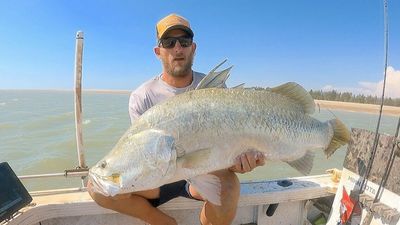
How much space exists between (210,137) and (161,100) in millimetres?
1020

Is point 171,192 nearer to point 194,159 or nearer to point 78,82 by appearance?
point 194,159

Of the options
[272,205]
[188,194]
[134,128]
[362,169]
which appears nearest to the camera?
[134,128]

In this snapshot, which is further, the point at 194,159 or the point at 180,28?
the point at 180,28

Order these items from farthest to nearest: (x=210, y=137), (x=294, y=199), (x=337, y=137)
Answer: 1. (x=294, y=199)
2. (x=337, y=137)
3. (x=210, y=137)

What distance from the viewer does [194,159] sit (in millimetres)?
1944

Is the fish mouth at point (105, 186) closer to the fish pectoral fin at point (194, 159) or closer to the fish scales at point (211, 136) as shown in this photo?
the fish scales at point (211, 136)

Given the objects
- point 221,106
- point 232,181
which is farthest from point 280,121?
point 232,181

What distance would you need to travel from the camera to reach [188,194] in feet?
9.46

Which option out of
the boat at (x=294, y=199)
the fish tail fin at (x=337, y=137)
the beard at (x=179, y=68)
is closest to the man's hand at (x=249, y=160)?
the fish tail fin at (x=337, y=137)

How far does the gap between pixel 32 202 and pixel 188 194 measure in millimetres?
1157

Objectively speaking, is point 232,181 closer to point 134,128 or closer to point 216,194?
point 216,194

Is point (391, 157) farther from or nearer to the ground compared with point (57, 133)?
farther from the ground

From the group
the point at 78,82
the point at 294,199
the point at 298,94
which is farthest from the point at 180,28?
the point at 294,199

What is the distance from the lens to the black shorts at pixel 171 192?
283 cm
